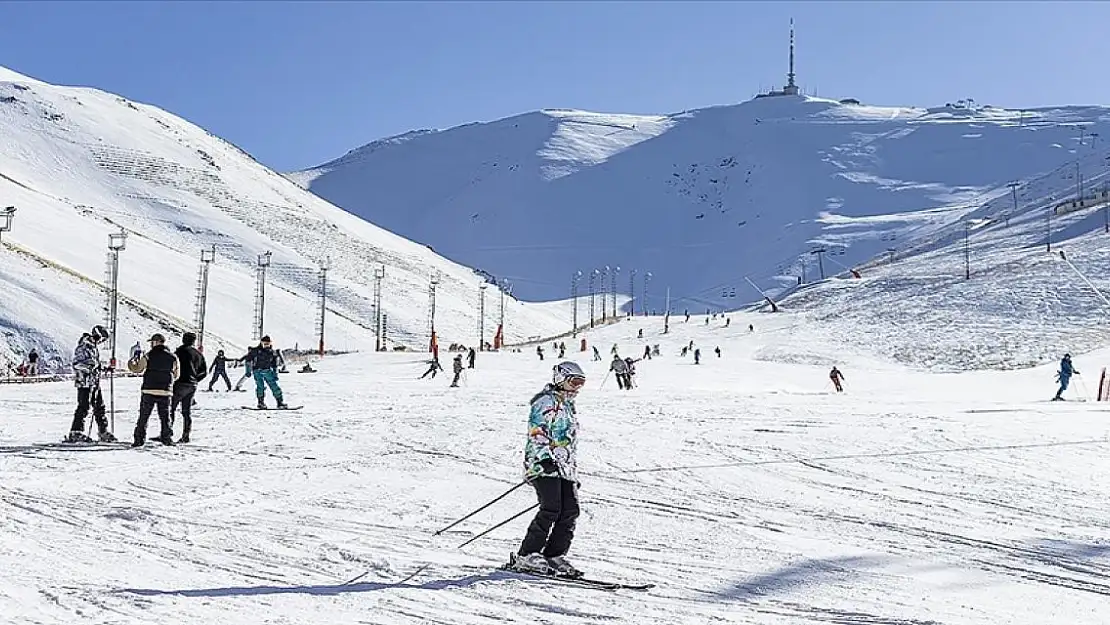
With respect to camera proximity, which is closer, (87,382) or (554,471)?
(554,471)

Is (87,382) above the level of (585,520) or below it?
above

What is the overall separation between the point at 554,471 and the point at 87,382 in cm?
1052

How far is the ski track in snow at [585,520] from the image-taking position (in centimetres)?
854

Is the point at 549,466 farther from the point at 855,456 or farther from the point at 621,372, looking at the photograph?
the point at 621,372

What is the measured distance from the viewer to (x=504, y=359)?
57.9 meters

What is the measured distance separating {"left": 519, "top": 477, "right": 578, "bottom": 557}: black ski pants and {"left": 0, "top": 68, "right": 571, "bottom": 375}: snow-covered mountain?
Result: 145ft

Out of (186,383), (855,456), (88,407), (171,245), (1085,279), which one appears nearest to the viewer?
(88,407)

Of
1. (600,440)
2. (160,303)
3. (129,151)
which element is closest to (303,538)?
(600,440)

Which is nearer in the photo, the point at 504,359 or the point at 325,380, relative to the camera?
the point at 325,380

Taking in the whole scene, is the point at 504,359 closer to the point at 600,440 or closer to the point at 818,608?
the point at 600,440

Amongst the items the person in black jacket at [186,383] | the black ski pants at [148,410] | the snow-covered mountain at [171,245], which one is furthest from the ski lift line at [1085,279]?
the black ski pants at [148,410]

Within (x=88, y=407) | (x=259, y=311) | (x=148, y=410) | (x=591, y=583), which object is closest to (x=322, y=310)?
(x=259, y=311)

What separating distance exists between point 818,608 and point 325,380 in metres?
30.2

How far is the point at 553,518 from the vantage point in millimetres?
9352
